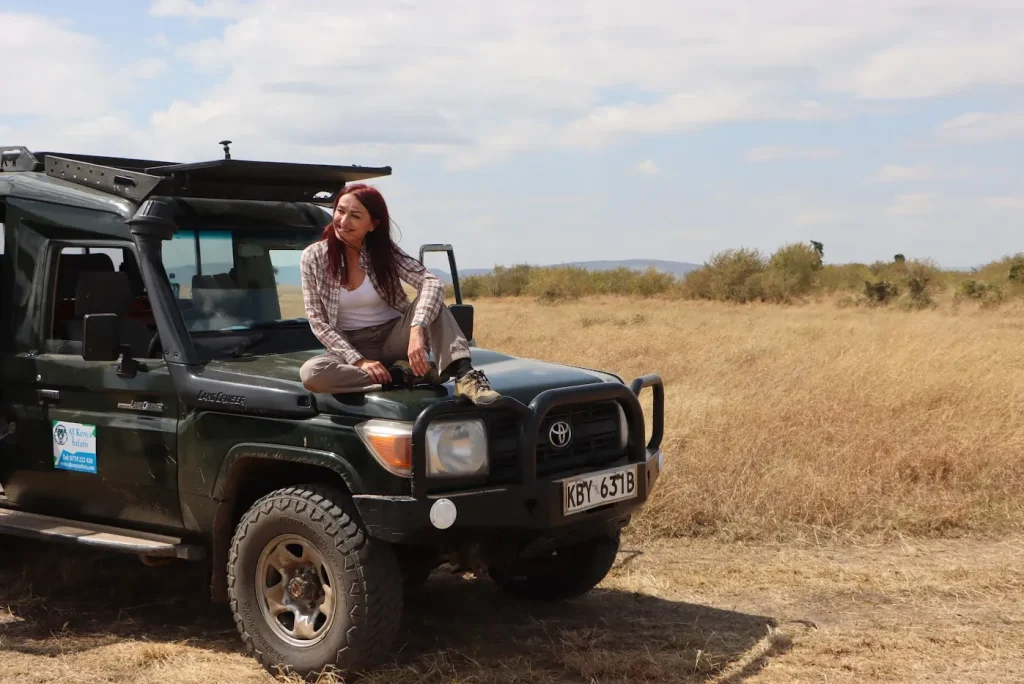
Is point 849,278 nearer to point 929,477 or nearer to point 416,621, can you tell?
point 929,477

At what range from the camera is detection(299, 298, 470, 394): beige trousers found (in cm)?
432

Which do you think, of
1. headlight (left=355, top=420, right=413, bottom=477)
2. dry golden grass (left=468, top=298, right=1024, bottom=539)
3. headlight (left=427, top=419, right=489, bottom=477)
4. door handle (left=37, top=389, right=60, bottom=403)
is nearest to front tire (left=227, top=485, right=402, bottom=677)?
headlight (left=355, top=420, right=413, bottom=477)

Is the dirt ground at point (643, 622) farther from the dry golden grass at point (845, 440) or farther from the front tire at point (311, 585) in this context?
the dry golden grass at point (845, 440)

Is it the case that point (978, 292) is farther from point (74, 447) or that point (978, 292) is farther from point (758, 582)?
point (74, 447)

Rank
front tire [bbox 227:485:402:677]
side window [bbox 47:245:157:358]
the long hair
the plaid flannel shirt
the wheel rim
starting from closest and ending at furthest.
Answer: front tire [bbox 227:485:402:677], the wheel rim, the plaid flannel shirt, the long hair, side window [bbox 47:245:157:358]

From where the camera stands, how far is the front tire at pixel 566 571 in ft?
18.0

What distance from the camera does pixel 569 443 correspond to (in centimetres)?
466

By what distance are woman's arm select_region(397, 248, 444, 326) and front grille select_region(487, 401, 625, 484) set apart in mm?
607

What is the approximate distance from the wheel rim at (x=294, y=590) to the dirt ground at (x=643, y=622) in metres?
0.29

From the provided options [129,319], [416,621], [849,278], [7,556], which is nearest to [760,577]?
[416,621]

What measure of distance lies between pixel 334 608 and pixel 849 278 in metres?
36.3

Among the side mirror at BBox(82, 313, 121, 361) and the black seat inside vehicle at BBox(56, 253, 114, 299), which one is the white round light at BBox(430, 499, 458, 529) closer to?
the side mirror at BBox(82, 313, 121, 361)

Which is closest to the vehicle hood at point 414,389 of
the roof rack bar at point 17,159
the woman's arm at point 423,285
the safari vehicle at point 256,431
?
the safari vehicle at point 256,431

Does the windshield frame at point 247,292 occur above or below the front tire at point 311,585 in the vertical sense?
above
